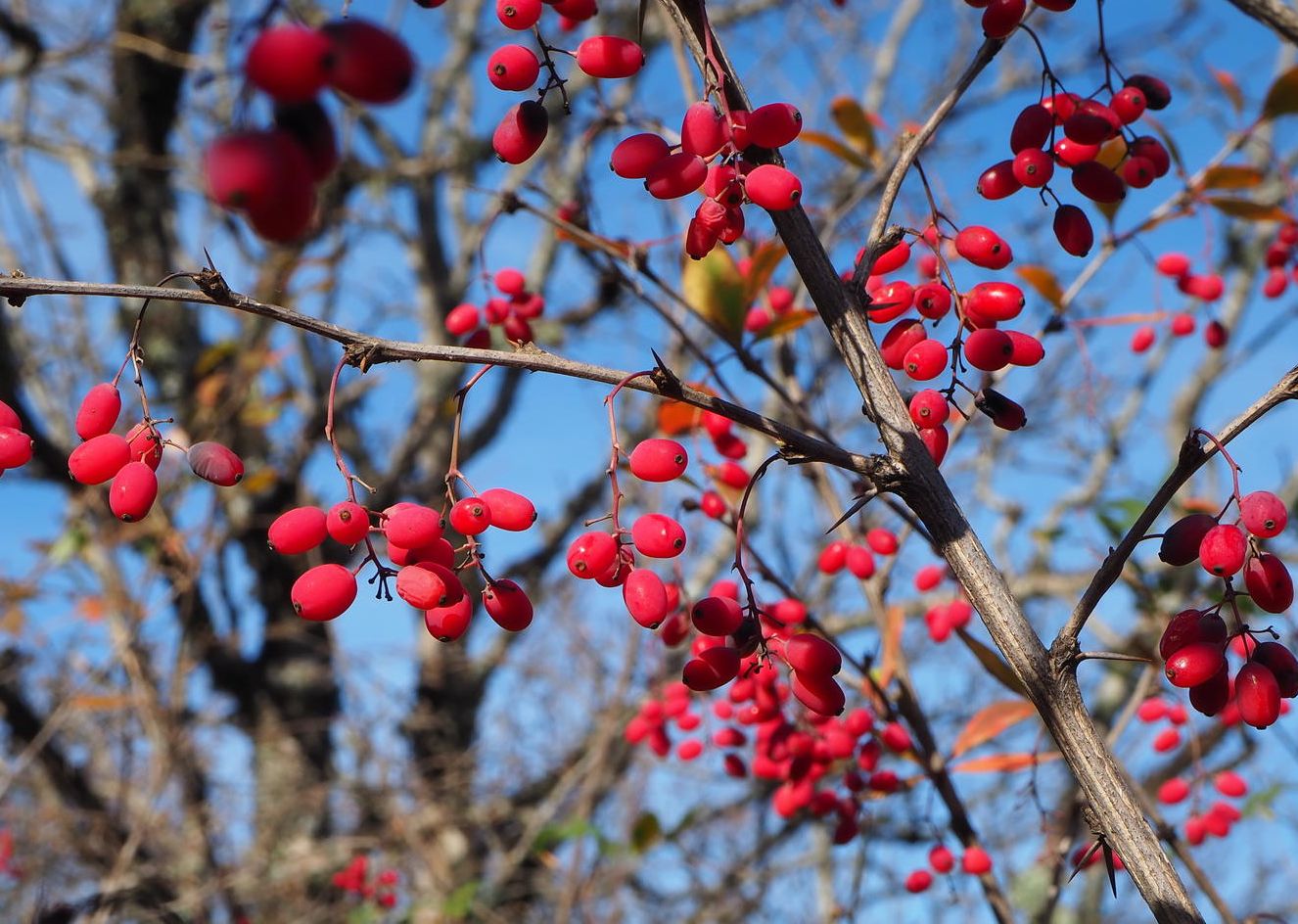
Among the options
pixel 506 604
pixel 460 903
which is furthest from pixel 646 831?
pixel 506 604

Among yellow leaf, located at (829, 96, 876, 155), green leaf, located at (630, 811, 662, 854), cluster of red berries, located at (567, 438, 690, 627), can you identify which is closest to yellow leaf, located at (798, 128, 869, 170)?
yellow leaf, located at (829, 96, 876, 155)

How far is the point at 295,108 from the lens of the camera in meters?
0.62

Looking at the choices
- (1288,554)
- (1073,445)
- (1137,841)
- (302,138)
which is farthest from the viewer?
(1073,445)

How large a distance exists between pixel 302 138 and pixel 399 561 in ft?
1.71

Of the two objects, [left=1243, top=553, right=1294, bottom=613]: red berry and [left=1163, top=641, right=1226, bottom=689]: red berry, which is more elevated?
[left=1243, top=553, right=1294, bottom=613]: red berry

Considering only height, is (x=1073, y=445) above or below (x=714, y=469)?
above

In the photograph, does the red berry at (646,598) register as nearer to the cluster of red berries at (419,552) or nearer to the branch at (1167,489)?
the cluster of red berries at (419,552)

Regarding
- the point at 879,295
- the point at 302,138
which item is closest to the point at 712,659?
the point at 879,295

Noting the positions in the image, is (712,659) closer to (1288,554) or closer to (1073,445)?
(1288,554)

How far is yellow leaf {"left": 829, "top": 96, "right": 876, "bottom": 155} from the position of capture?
2238mm

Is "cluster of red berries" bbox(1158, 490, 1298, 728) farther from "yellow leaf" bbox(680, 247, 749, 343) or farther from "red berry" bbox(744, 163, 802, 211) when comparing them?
"yellow leaf" bbox(680, 247, 749, 343)

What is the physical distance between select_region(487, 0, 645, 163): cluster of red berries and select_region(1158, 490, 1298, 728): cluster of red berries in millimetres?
728

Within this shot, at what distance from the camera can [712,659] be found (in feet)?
3.35

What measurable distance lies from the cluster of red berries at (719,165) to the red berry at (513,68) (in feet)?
0.53
